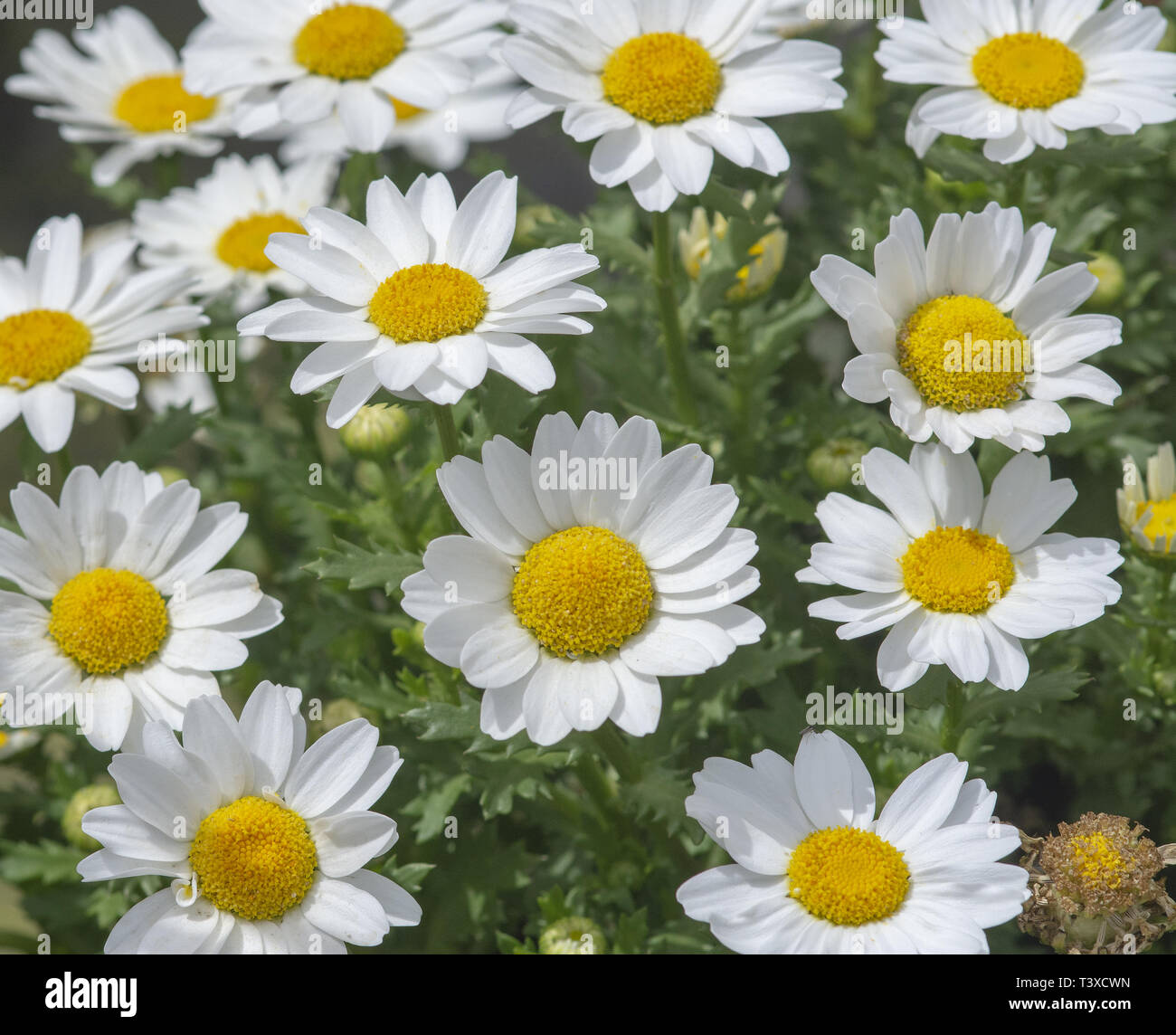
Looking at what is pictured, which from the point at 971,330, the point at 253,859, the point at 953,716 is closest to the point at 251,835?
the point at 253,859

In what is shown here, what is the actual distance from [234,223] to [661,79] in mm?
1327

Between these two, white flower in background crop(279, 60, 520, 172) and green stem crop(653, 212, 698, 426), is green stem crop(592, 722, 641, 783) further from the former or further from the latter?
white flower in background crop(279, 60, 520, 172)

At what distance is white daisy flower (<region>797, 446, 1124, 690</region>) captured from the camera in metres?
1.87

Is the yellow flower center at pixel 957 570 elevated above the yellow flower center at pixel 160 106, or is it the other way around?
the yellow flower center at pixel 160 106

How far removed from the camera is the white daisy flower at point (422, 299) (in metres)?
1.89

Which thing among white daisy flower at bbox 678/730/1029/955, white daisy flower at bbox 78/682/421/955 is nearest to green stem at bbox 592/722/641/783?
white daisy flower at bbox 678/730/1029/955

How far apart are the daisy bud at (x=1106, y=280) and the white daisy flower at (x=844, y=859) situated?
1.30m

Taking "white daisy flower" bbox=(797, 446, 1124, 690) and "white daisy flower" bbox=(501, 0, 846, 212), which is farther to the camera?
"white daisy flower" bbox=(501, 0, 846, 212)

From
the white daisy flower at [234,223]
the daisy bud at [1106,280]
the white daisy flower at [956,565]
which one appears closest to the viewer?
the white daisy flower at [956,565]

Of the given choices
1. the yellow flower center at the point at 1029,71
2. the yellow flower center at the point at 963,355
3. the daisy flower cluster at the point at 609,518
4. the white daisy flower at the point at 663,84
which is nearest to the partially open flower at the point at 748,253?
the daisy flower cluster at the point at 609,518

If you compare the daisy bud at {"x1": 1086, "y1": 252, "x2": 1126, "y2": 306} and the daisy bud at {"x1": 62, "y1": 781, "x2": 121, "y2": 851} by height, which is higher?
the daisy bud at {"x1": 1086, "y1": 252, "x2": 1126, "y2": 306}

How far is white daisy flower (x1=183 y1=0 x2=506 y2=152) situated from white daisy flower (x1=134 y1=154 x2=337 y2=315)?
38cm

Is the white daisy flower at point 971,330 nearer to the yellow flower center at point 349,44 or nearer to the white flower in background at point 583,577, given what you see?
the white flower in background at point 583,577
